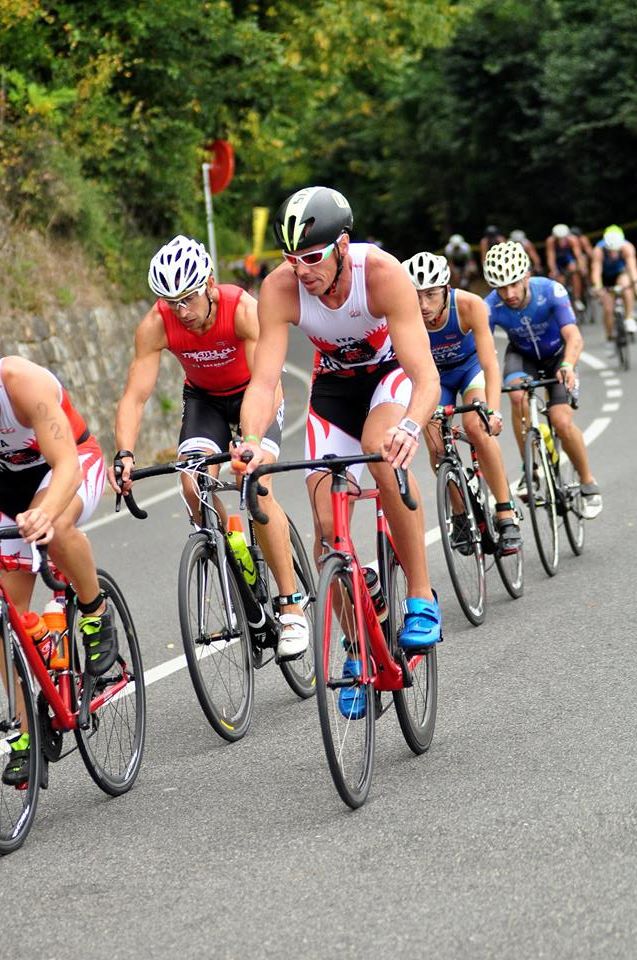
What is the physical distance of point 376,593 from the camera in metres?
6.07

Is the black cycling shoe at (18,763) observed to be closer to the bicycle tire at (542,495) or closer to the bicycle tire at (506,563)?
the bicycle tire at (506,563)

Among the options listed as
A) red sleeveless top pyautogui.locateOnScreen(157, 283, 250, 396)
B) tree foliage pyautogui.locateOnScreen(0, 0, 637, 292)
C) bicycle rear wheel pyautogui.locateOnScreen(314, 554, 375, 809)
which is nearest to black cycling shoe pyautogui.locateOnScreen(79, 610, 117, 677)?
bicycle rear wheel pyautogui.locateOnScreen(314, 554, 375, 809)

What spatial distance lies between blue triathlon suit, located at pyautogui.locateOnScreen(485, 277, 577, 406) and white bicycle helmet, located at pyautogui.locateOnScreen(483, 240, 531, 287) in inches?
11.7

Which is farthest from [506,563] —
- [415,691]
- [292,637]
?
[415,691]

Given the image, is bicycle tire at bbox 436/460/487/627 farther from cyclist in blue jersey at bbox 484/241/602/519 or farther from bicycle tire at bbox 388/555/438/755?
bicycle tire at bbox 388/555/438/755

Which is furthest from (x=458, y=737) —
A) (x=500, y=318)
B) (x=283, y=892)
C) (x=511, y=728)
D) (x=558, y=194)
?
(x=558, y=194)

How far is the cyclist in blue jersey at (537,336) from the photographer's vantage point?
33.2 ft

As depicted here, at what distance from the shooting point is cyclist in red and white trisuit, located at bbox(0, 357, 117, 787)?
5.49m

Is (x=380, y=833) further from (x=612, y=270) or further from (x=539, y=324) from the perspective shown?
(x=612, y=270)

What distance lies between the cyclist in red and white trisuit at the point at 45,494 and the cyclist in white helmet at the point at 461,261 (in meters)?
31.9

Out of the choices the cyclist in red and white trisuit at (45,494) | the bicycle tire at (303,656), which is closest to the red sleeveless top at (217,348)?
the bicycle tire at (303,656)

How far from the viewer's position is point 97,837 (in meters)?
5.59

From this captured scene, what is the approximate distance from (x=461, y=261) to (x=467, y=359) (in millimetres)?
31933

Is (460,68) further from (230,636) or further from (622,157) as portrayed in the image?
(230,636)
